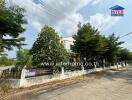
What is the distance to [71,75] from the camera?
24047 mm

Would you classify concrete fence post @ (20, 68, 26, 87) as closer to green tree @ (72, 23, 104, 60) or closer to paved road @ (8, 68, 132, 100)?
paved road @ (8, 68, 132, 100)

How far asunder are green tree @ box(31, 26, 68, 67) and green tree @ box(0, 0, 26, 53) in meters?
5.20

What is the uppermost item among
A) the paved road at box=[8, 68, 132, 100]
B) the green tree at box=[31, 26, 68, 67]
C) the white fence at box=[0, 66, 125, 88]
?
the green tree at box=[31, 26, 68, 67]

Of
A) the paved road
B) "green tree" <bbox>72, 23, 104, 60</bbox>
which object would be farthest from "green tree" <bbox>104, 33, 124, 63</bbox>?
the paved road

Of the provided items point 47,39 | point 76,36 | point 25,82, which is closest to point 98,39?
point 76,36

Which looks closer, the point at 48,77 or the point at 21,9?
the point at 21,9

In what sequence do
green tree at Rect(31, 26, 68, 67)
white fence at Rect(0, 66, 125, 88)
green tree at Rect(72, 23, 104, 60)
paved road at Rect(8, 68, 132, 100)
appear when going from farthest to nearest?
green tree at Rect(72, 23, 104, 60)
green tree at Rect(31, 26, 68, 67)
white fence at Rect(0, 66, 125, 88)
paved road at Rect(8, 68, 132, 100)

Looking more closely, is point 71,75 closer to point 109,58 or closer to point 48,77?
point 48,77

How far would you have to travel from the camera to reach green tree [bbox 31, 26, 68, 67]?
2009 cm

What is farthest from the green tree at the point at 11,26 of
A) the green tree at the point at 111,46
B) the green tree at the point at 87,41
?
the green tree at the point at 111,46

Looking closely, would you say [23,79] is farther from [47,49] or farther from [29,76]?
[47,49]

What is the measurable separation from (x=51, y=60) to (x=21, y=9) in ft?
25.0

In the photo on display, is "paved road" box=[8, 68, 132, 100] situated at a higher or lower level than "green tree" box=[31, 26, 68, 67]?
lower

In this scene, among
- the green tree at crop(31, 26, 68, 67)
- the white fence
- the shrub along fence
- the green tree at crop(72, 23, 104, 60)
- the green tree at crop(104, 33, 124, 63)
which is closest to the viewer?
the white fence
